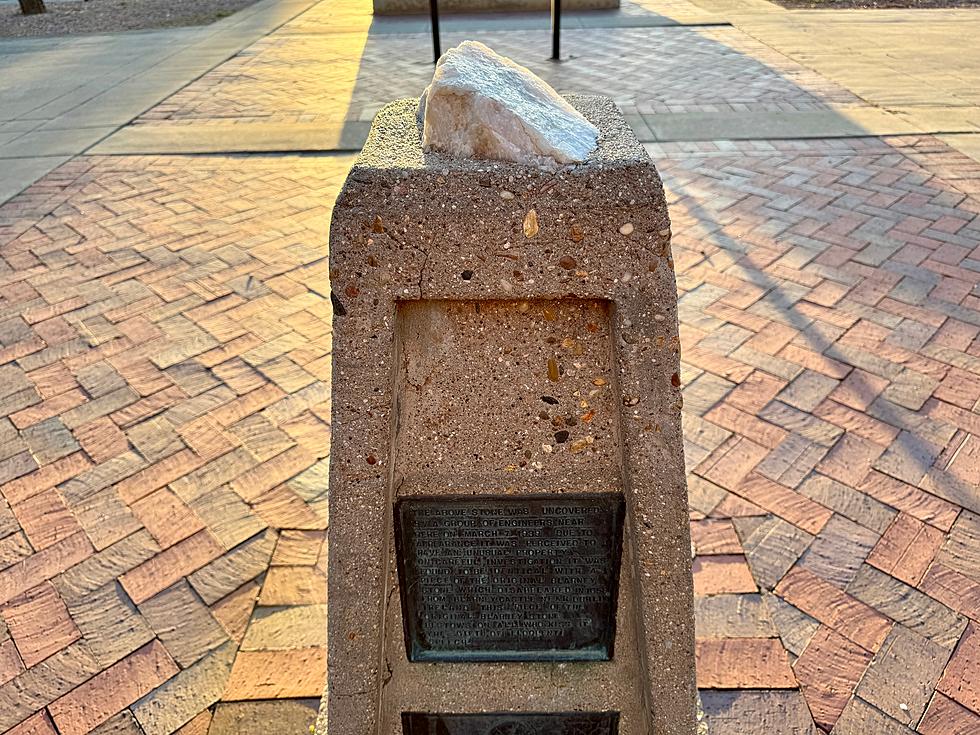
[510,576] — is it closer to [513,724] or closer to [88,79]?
[513,724]

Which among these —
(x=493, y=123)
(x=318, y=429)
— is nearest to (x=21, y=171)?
(x=318, y=429)

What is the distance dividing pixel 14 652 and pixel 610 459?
197 cm

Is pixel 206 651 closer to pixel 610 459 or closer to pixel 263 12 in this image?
pixel 610 459

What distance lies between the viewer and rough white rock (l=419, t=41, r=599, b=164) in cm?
129

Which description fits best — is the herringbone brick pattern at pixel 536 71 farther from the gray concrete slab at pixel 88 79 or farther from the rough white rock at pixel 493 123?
the rough white rock at pixel 493 123

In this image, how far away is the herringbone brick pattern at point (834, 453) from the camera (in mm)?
2021

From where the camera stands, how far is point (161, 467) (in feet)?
9.25

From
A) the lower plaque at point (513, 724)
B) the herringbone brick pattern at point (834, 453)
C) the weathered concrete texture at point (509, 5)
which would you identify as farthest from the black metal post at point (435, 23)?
the lower plaque at point (513, 724)

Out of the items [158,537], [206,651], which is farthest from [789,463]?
[158,537]

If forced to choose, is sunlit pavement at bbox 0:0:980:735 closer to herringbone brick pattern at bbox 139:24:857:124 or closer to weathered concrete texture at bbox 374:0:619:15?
herringbone brick pattern at bbox 139:24:857:124

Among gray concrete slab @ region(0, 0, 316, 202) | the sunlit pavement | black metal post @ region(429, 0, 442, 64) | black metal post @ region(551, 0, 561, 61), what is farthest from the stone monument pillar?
black metal post @ region(551, 0, 561, 61)

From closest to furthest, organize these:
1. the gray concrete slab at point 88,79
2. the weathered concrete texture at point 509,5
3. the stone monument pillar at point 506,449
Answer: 1. the stone monument pillar at point 506,449
2. the gray concrete slab at point 88,79
3. the weathered concrete texture at point 509,5

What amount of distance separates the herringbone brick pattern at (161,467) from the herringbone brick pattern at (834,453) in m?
1.38

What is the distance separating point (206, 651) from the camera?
216 centimetres
